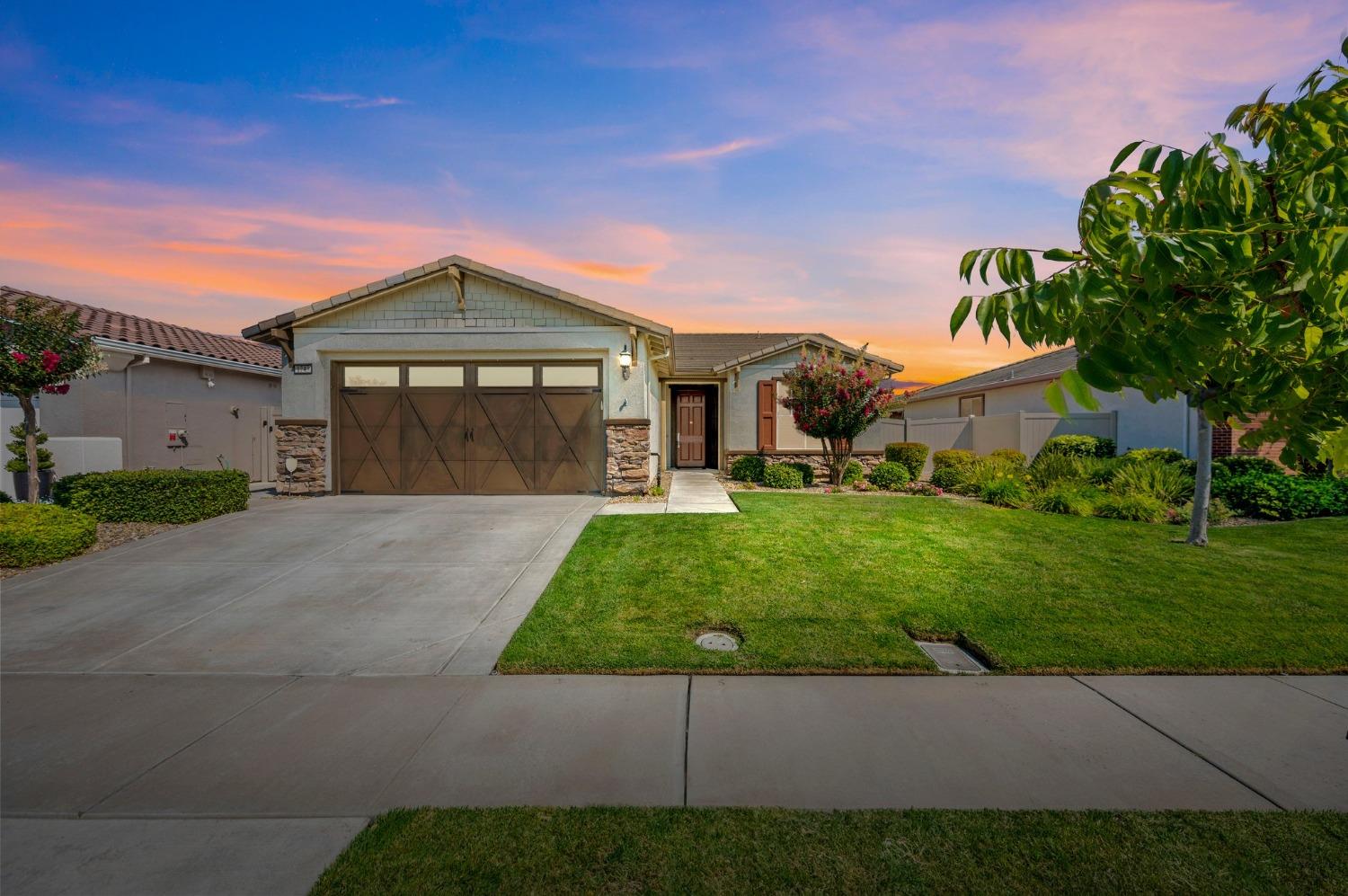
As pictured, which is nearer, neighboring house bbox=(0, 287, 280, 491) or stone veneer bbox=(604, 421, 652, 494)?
neighboring house bbox=(0, 287, 280, 491)

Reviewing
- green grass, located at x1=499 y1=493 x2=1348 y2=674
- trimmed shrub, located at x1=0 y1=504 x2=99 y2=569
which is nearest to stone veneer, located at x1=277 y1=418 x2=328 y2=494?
trimmed shrub, located at x1=0 y1=504 x2=99 y2=569

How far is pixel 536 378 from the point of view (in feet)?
40.4

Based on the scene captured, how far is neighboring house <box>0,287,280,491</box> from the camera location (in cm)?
1202

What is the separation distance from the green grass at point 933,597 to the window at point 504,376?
4386 mm

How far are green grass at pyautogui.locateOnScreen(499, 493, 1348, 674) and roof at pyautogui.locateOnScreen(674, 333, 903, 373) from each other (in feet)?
26.3

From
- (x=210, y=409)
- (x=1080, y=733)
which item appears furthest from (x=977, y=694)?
(x=210, y=409)

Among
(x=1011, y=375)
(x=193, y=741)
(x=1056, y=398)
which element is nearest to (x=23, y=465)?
(x=193, y=741)

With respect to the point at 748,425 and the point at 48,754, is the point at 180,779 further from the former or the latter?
the point at 748,425

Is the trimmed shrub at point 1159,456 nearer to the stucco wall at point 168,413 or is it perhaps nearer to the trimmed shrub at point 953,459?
the trimmed shrub at point 953,459

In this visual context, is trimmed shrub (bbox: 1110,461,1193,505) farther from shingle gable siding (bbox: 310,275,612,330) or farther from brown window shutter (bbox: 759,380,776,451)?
shingle gable siding (bbox: 310,275,612,330)

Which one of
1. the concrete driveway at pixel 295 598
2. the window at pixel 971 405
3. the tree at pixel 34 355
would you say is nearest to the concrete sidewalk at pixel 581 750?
the concrete driveway at pixel 295 598

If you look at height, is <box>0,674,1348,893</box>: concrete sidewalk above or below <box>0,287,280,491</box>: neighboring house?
below

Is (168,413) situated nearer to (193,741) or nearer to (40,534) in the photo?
(40,534)

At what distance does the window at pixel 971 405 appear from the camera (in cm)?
2380
